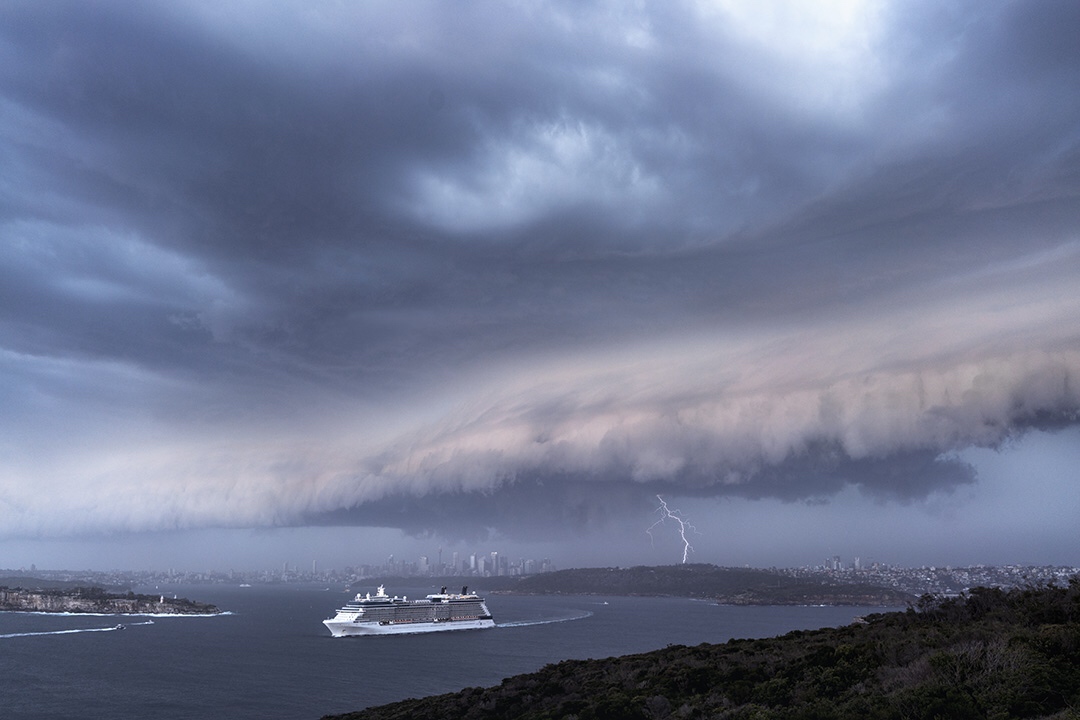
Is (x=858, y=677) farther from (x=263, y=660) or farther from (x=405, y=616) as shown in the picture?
(x=405, y=616)

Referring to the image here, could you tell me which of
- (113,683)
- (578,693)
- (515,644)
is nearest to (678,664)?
(578,693)

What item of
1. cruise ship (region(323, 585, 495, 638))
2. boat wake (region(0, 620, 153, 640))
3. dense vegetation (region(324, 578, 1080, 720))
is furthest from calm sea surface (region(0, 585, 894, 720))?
dense vegetation (region(324, 578, 1080, 720))

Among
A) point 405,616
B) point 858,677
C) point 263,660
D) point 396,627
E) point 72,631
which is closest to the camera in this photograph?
point 858,677

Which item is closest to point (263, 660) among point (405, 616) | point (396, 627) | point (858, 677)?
point (396, 627)

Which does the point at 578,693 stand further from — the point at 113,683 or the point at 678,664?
the point at 113,683

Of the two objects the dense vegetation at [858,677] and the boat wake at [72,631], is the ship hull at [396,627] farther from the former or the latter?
the dense vegetation at [858,677]

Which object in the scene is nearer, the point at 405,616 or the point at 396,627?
the point at 396,627

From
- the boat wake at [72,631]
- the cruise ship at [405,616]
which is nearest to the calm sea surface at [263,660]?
the boat wake at [72,631]
